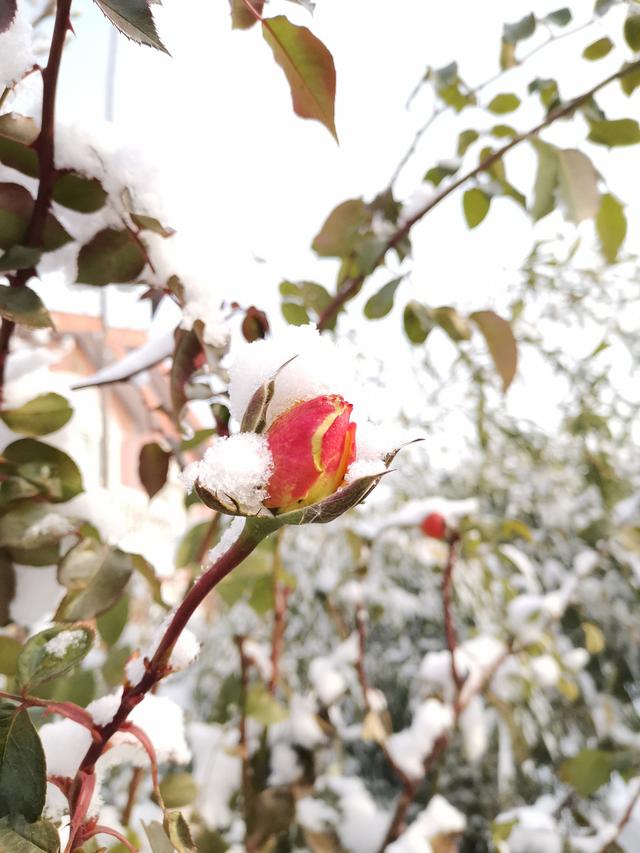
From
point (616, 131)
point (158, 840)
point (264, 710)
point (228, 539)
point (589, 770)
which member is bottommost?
point (589, 770)

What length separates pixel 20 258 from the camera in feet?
1.23

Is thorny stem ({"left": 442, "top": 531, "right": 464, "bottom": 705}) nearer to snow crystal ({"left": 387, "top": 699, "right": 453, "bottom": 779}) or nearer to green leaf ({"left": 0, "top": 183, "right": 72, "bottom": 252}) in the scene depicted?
snow crystal ({"left": 387, "top": 699, "right": 453, "bottom": 779})

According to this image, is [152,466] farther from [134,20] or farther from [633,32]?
[633,32]

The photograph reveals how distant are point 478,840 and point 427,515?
1116 mm

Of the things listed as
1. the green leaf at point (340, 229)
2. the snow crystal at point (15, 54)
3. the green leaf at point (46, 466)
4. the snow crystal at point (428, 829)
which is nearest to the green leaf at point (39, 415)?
the green leaf at point (46, 466)

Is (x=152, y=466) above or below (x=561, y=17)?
below

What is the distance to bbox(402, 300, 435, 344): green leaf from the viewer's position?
712 mm

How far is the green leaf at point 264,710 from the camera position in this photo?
2.55 feet

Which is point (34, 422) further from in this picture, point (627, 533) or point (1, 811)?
point (627, 533)

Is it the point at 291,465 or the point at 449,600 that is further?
the point at 449,600

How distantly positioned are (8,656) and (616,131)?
722 mm

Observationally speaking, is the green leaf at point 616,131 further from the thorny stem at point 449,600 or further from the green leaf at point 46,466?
the green leaf at point 46,466

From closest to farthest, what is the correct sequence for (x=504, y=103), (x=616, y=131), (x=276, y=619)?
(x=616, y=131) → (x=504, y=103) → (x=276, y=619)

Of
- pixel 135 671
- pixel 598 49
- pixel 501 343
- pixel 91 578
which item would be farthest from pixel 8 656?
pixel 598 49
